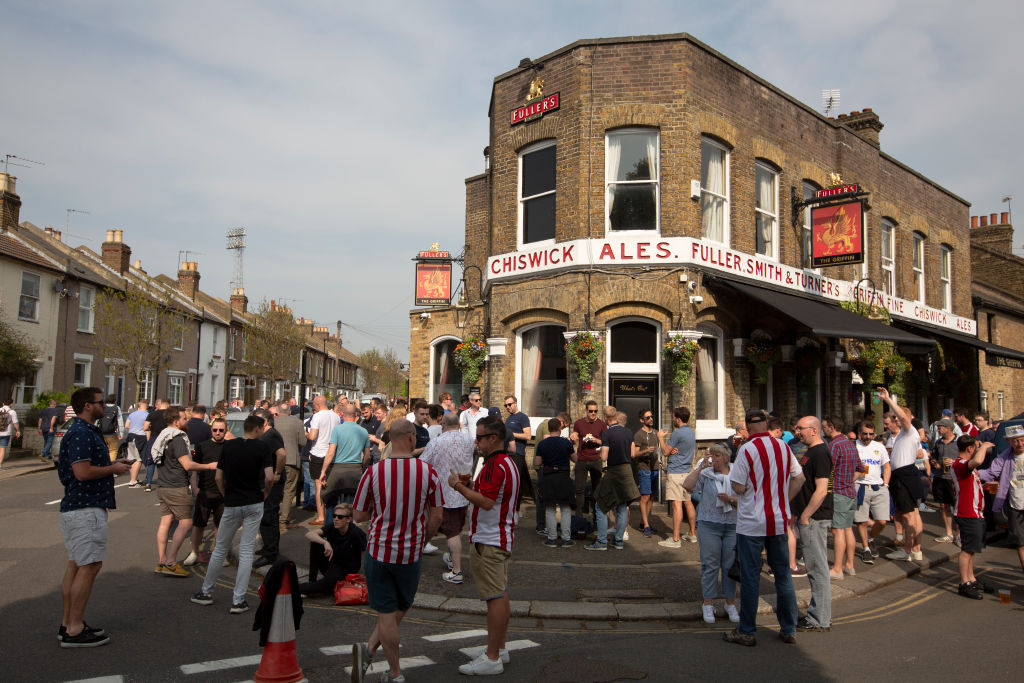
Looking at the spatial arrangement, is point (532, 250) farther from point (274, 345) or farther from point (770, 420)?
point (274, 345)

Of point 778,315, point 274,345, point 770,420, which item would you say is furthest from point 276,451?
point 274,345

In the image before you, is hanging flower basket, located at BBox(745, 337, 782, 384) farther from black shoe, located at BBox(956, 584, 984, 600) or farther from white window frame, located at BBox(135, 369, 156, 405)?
white window frame, located at BBox(135, 369, 156, 405)

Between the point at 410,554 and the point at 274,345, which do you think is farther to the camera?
the point at 274,345

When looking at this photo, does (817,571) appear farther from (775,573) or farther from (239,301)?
(239,301)

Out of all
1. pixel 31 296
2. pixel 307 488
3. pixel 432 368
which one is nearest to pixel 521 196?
pixel 432 368

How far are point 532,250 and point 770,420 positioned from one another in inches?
288

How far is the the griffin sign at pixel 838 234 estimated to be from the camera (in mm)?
14062

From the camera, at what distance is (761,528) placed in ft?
18.4

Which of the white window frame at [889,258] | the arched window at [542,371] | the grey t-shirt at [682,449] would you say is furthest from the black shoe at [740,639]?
the white window frame at [889,258]

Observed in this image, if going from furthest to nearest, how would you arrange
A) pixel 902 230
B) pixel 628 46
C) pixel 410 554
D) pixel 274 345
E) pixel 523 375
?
1. pixel 274 345
2. pixel 902 230
3. pixel 523 375
4. pixel 628 46
5. pixel 410 554

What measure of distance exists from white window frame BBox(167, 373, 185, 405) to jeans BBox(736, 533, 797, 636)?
107ft

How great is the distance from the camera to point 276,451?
23.9 ft

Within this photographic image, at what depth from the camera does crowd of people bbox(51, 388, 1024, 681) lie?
4.84m

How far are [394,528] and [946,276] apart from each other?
2280cm
